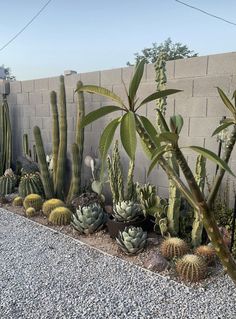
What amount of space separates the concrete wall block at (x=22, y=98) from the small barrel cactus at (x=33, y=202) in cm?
214

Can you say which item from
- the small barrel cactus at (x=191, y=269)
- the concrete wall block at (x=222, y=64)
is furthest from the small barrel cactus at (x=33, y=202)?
the concrete wall block at (x=222, y=64)

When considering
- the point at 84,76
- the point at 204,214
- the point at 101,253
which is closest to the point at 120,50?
the point at 84,76

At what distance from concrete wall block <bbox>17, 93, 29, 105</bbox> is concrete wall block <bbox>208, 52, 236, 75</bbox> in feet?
11.5

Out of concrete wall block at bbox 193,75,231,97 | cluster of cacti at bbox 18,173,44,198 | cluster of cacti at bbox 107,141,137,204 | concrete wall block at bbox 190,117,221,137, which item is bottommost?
cluster of cacti at bbox 18,173,44,198

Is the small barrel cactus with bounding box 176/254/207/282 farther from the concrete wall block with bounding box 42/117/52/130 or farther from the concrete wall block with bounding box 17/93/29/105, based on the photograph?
the concrete wall block with bounding box 17/93/29/105

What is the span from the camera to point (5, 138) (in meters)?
5.75

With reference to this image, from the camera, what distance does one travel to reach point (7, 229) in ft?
11.7

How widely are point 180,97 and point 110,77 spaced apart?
1.13m

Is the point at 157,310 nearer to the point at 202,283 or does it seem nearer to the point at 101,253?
the point at 202,283

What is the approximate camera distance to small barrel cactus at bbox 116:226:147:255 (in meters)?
2.78

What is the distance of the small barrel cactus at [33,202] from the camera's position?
4098 mm

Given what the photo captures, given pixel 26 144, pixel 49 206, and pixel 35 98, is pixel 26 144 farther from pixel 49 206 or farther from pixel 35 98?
pixel 49 206

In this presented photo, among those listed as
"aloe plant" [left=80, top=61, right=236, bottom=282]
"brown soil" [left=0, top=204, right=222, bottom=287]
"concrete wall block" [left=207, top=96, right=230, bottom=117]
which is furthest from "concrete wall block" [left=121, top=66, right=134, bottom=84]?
"aloe plant" [left=80, top=61, right=236, bottom=282]

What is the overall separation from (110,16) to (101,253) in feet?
18.6
